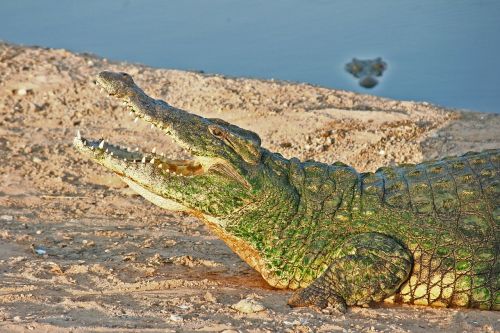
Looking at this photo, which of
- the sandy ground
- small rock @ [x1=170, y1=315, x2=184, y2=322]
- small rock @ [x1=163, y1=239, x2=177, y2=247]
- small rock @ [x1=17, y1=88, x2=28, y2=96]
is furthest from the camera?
small rock @ [x1=17, y1=88, x2=28, y2=96]

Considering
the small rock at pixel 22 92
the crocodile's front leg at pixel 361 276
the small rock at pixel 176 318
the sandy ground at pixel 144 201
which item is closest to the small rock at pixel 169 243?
the sandy ground at pixel 144 201

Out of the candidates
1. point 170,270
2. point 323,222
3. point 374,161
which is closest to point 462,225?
point 323,222

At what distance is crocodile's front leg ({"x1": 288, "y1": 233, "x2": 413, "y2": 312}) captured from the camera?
18.8 ft

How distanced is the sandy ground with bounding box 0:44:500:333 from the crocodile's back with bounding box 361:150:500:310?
21 cm

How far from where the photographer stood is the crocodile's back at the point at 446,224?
19.6 ft

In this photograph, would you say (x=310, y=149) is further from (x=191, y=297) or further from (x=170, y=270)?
(x=191, y=297)

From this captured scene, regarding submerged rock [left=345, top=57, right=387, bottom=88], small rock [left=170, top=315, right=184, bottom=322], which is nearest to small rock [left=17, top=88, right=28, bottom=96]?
submerged rock [left=345, top=57, right=387, bottom=88]

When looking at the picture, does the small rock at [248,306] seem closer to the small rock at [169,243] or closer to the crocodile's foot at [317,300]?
the crocodile's foot at [317,300]

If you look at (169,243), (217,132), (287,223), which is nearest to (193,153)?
(217,132)

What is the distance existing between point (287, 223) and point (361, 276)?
665 millimetres

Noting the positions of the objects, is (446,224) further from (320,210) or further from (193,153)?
(193,153)

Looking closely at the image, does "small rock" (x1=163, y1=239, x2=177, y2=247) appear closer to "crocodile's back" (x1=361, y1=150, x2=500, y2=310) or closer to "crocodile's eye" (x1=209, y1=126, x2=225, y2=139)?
"crocodile's eye" (x1=209, y1=126, x2=225, y2=139)

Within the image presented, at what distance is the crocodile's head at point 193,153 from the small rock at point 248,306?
0.85m

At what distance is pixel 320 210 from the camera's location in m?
6.23
